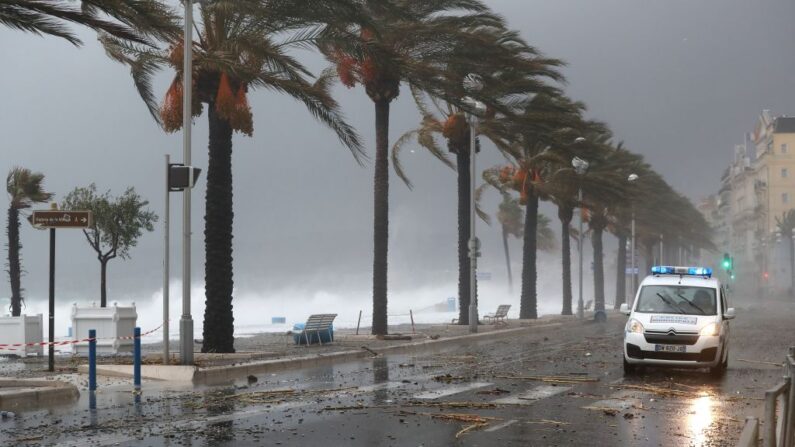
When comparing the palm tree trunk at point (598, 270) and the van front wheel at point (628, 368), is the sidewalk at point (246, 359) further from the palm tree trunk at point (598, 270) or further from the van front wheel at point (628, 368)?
the palm tree trunk at point (598, 270)

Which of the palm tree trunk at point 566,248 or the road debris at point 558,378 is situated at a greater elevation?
the palm tree trunk at point 566,248

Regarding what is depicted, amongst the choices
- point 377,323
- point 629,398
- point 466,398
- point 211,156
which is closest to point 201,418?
point 466,398

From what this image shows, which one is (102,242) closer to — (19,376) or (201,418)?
(19,376)

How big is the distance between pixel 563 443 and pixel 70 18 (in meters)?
10.4

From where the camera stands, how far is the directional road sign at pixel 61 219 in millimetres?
19531

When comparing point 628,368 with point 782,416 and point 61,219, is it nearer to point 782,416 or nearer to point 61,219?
point 61,219

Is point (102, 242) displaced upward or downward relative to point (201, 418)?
upward

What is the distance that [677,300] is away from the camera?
19719 millimetres

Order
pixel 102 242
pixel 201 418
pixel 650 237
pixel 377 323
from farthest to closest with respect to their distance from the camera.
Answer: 1. pixel 650 237
2. pixel 102 242
3. pixel 377 323
4. pixel 201 418

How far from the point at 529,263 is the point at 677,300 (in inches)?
1086

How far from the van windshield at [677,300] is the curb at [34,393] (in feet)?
33.9

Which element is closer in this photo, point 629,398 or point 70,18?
point 629,398

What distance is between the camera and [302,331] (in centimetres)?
2853

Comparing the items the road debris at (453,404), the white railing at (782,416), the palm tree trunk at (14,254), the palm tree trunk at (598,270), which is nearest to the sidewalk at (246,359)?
the road debris at (453,404)
